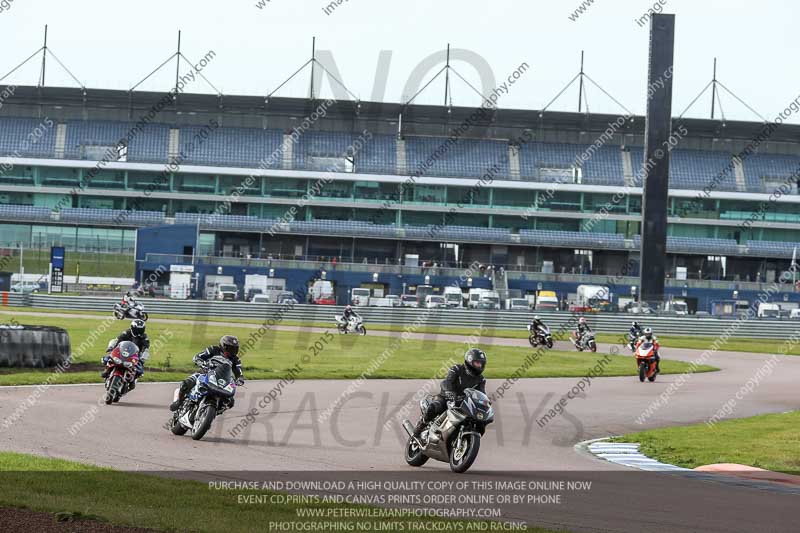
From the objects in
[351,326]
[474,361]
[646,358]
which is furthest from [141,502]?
[351,326]

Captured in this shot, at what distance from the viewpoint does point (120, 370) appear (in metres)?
21.0

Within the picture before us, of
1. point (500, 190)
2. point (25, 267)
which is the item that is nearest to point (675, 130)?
point (500, 190)

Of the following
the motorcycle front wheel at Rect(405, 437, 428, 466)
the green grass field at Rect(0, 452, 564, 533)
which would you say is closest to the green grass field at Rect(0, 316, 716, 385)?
the motorcycle front wheel at Rect(405, 437, 428, 466)

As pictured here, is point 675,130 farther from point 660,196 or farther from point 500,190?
point 660,196

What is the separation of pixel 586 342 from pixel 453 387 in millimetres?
32960

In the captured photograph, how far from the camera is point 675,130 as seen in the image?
99.2 m

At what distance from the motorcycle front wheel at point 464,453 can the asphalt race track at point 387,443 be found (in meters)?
0.16

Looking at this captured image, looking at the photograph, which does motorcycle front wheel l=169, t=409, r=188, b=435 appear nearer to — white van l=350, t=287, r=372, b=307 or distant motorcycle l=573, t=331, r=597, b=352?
distant motorcycle l=573, t=331, r=597, b=352

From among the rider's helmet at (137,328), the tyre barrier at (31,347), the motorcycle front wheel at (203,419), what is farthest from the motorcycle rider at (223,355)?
the tyre barrier at (31,347)

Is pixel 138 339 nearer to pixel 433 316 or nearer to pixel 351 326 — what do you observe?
pixel 351 326

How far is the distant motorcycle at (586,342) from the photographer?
1844 inches

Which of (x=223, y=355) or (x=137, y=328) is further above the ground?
(x=137, y=328)

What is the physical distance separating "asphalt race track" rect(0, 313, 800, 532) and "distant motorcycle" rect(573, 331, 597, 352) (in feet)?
60.0

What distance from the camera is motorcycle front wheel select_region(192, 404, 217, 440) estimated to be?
16.4m
